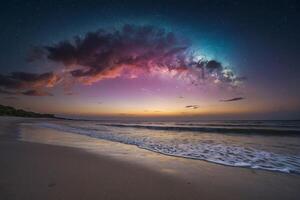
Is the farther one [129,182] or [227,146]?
[227,146]

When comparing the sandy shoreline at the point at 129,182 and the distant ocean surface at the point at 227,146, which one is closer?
the sandy shoreline at the point at 129,182

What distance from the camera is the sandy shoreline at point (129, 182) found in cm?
354

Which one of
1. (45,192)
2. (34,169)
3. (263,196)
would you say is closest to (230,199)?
(263,196)

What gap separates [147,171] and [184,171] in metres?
1.00

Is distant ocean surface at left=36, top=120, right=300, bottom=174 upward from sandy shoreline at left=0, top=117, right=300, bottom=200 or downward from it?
downward

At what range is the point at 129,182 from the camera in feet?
14.0

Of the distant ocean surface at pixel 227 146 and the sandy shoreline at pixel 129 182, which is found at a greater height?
the sandy shoreline at pixel 129 182

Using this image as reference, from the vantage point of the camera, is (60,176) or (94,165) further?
(94,165)

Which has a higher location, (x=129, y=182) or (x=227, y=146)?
(x=129, y=182)

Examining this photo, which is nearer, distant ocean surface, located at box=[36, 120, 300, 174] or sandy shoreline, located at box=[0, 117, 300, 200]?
sandy shoreline, located at box=[0, 117, 300, 200]

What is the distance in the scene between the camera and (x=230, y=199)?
3.50 metres

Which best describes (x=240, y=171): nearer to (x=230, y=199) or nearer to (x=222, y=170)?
(x=222, y=170)

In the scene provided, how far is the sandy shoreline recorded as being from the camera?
11.6 feet

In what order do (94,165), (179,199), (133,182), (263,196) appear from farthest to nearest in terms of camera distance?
(94,165)
(133,182)
(263,196)
(179,199)
